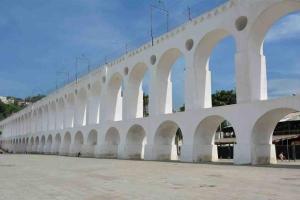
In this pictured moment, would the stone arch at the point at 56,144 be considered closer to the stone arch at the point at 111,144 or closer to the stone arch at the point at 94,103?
the stone arch at the point at 94,103

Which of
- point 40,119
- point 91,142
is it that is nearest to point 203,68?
point 91,142

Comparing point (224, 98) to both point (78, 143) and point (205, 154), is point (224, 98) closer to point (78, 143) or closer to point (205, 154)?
point (78, 143)

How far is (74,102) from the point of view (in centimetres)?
4547

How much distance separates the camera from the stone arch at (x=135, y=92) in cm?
3142

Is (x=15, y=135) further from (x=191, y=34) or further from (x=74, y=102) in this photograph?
(x=191, y=34)

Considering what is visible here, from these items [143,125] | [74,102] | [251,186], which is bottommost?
[251,186]

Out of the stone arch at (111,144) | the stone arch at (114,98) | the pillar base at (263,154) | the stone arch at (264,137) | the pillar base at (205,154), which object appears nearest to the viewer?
the stone arch at (264,137)

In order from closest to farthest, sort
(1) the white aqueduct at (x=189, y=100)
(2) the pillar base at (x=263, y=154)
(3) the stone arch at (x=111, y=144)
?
(2) the pillar base at (x=263, y=154) → (1) the white aqueduct at (x=189, y=100) → (3) the stone arch at (x=111, y=144)

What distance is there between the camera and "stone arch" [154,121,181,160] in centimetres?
2664

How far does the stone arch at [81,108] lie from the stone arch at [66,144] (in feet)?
8.41

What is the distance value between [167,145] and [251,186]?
1689 centimetres

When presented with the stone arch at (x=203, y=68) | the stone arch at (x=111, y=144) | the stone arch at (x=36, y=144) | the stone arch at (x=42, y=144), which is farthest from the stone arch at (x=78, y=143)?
the stone arch at (x=203, y=68)

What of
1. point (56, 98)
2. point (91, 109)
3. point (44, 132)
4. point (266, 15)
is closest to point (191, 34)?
point (266, 15)

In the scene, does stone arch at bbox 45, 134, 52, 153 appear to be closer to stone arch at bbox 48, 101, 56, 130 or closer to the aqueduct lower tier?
stone arch at bbox 48, 101, 56, 130
